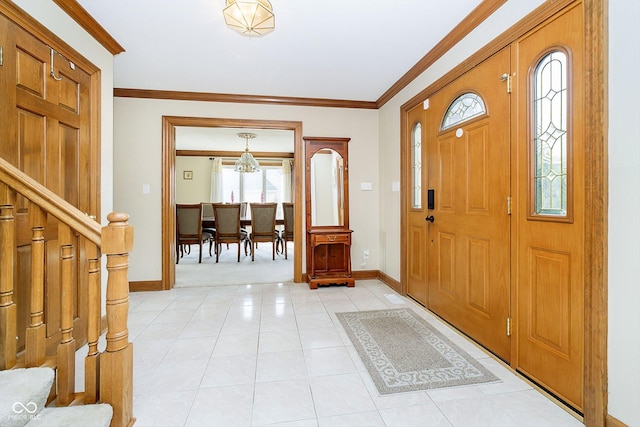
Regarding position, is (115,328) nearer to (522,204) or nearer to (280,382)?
(280,382)

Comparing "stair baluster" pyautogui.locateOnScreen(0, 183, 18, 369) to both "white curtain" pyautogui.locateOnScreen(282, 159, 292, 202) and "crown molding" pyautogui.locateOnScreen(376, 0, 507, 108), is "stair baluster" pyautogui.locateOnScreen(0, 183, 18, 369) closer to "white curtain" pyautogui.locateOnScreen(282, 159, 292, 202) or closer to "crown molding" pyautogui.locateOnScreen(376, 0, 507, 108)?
"crown molding" pyautogui.locateOnScreen(376, 0, 507, 108)

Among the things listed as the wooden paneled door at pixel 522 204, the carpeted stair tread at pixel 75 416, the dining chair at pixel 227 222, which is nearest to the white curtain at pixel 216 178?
the dining chair at pixel 227 222

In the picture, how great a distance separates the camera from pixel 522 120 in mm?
1778

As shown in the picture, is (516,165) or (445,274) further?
(445,274)

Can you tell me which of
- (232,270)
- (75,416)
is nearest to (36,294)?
(75,416)

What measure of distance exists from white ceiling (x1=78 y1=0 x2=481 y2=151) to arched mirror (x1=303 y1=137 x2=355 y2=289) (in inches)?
28.7

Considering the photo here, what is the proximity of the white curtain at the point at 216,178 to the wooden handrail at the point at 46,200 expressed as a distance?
6934mm

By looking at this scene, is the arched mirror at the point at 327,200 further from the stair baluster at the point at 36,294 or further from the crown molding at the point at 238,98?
the stair baluster at the point at 36,294

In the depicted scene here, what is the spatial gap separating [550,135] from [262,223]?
4502mm

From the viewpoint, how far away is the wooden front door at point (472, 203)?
195cm
